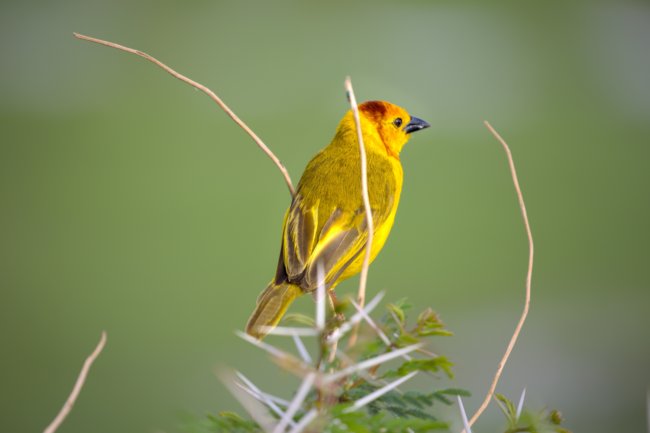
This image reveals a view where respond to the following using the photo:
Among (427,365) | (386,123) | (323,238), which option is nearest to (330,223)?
(323,238)

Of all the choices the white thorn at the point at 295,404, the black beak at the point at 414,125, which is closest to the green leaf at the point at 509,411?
the white thorn at the point at 295,404

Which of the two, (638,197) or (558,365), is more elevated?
(638,197)

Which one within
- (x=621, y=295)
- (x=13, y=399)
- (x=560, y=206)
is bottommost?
(x=13, y=399)

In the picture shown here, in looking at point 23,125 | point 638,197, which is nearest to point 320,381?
point 638,197

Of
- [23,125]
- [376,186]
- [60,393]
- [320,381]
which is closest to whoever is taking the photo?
[320,381]

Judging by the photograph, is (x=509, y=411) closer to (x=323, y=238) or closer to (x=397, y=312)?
(x=397, y=312)

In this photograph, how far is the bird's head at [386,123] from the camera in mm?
3312

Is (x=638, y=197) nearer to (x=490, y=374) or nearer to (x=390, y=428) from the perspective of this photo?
(x=490, y=374)

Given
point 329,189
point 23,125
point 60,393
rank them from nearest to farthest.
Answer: point 329,189 → point 60,393 → point 23,125

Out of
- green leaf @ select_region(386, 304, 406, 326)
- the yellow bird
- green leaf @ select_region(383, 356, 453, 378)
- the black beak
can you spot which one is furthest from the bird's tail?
the black beak

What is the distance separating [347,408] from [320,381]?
0.11 meters

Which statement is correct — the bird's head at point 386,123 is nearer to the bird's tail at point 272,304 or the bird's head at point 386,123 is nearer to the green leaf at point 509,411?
the bird's tail at point 272,304

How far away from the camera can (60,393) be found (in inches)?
214

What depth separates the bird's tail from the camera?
2103 millimetres
